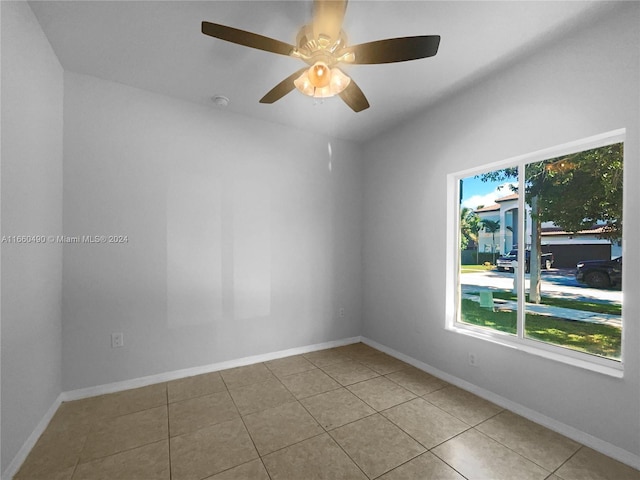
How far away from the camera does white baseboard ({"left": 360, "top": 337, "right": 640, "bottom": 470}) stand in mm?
1696

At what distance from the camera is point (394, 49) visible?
1581mm

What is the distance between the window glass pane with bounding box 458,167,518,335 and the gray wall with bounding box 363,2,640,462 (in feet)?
0.75

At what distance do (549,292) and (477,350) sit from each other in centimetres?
74

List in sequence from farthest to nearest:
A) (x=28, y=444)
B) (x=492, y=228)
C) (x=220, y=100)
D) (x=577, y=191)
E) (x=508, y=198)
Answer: (x=220, y=100), (x=492, y=228), (x=508, y=198), (x=577, y=191), (x=28, y=444)

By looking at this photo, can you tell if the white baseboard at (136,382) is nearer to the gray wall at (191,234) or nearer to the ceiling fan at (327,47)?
the gray wall at (191,234)

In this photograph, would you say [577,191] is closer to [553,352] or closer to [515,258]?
[515,258]

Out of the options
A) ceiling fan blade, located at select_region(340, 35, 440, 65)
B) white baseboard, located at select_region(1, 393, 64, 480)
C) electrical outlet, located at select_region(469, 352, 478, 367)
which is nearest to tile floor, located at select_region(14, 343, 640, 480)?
white baseboard, located at select_region(1, 393, 64, 480)

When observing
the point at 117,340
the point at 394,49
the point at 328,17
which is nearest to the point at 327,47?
the point at 328,17

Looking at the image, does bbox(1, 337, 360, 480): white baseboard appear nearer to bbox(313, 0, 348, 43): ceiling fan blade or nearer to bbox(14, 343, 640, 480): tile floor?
bbox(14, 343, 640, 480): tile floor

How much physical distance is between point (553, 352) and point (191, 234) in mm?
3236

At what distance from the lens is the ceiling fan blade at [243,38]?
4.70ft

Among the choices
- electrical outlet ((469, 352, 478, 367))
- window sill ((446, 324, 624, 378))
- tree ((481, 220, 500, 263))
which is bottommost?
electrical outlet ((469, 352, 478, 367))

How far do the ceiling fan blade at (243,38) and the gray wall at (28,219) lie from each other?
3.77ft

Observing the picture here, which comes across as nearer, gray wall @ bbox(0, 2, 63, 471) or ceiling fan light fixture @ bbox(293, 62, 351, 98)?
gray wall @ bbox(0, 2, 63, 471)
